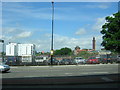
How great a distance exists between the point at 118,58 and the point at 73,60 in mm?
9649

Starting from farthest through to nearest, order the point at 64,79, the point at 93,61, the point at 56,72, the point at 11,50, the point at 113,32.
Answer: the point at 11,50, the point at 93,61, the point at 56,72, the point at 64,79, the point at 113,32

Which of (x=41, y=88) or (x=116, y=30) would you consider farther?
(x=116, y=30)

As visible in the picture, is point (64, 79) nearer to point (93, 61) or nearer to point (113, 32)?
point (113, 32)

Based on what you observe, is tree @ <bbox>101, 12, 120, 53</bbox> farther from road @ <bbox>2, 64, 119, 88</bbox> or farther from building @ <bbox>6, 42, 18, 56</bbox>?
building @ <bbox>6, 42, 18, 56</bbox>

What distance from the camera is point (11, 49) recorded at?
56.7m

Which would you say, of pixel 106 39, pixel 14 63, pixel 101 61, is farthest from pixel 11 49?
pixel 106 39

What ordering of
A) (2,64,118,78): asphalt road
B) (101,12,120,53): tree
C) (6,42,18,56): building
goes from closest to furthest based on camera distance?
(101,12,120,53): tree → (2,64,118,78): asphalt road → (6,42,18,56): building

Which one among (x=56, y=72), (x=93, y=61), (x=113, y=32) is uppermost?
(x=113, y=32)

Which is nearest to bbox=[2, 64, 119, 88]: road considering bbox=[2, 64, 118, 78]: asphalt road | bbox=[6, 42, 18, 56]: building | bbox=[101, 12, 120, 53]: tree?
bbox=[2, 64, 118, 78]: asphalt road

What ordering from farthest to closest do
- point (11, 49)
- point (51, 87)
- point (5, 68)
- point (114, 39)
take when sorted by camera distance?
point (11, 49)
point (5, 68)
point (114, 39)
point (51, 87)

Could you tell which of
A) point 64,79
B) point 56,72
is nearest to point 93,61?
point 56,72

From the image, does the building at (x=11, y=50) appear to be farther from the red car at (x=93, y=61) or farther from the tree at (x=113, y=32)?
the tree at (x=113, y=32)

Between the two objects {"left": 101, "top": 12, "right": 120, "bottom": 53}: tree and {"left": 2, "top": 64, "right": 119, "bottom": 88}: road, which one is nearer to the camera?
{"left": 2, "top": 64, "right": 119, "bottom": 88}: road

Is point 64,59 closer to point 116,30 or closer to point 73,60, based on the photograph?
point 73,60
